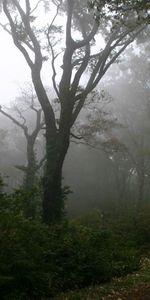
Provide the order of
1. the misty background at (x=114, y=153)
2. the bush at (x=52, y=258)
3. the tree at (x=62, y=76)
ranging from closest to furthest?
1. the bush at (x=52, y=258)
2. the tree at (x=62, y=76)
3. the misty background at (x=114, y=153)

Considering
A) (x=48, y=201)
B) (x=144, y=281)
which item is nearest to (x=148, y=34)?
(x=48, y=201)

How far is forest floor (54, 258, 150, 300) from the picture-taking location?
26.6 feet

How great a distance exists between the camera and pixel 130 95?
168 feet

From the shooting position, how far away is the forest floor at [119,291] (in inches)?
319

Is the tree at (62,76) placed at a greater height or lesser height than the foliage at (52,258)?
greater

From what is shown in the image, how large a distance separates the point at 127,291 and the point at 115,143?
16591 mm

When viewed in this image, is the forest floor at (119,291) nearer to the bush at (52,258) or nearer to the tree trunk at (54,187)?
the bush at (52,258)

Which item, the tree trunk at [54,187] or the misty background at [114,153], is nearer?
the tree trunk at [54,187]

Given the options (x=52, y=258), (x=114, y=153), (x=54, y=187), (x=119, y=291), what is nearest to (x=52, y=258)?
(x=52, y=258)

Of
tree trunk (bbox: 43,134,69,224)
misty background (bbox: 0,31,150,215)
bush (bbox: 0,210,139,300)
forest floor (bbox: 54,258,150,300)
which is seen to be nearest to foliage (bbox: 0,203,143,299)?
bush (bbox: 0,210,139,300)

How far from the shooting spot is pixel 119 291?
870 cm

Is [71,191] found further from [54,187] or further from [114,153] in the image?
[114,153]

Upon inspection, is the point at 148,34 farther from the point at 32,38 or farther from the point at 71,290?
the point at 71,290

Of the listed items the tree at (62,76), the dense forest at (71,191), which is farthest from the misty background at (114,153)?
the tree at (62,76)
